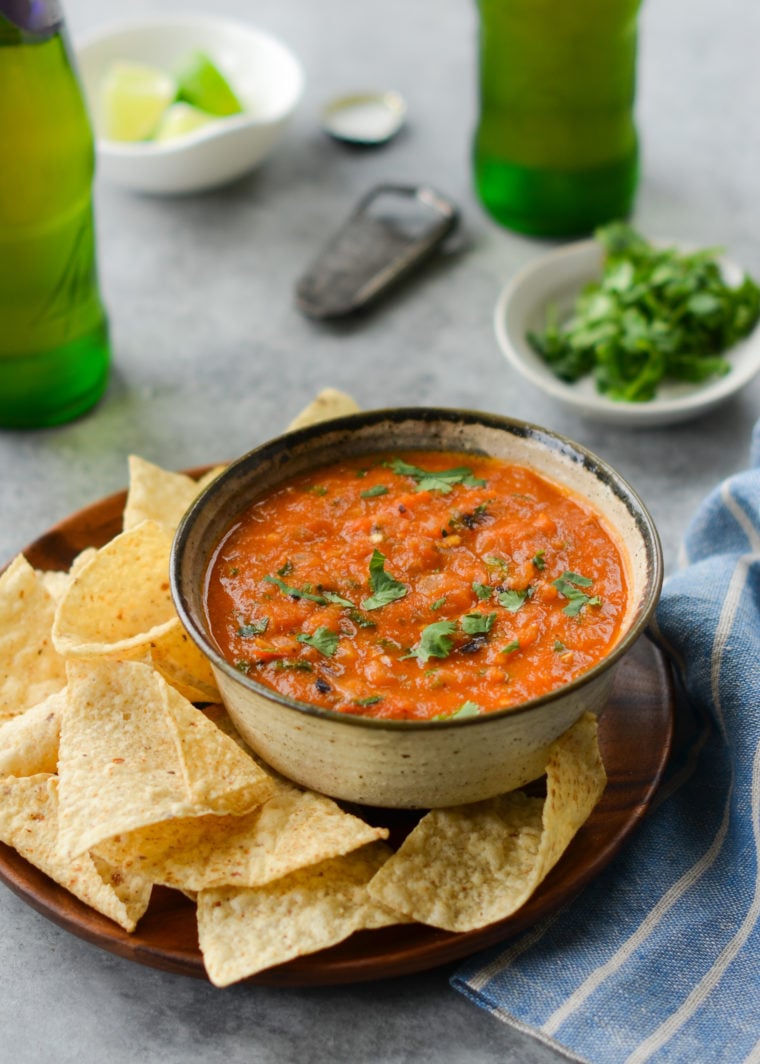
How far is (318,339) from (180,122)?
3.47 feet

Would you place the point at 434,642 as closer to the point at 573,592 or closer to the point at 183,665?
the point at 573,592

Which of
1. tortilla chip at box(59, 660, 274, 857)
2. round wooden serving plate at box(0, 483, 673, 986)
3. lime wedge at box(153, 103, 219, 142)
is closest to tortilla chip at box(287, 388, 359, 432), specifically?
tortilla chip at box(59, 660, 274, 857)

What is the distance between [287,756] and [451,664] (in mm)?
360

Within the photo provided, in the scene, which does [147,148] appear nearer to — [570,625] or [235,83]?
[235,83]

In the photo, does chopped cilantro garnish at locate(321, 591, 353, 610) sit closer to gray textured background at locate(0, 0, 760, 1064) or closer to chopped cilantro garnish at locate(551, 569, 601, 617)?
chopped cilantro garnish at locate(551, 569, 601, 617)

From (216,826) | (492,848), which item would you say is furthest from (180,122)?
(492,848)

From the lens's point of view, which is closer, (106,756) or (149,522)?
(106,756)

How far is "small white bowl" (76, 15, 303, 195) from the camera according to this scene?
14.7 feet

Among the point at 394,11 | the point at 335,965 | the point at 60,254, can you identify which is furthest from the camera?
the point at 394,11

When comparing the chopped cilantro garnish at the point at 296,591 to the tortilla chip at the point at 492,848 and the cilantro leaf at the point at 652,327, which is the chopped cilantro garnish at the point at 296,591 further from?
the cilantro leaf at the point at 652,327

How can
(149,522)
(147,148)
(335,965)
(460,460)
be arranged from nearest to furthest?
(335,965) < (149,522) < (460,460) < (147,148)

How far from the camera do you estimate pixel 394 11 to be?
621 centimetres

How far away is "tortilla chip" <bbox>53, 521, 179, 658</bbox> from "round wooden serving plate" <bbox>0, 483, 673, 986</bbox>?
1.59 ft

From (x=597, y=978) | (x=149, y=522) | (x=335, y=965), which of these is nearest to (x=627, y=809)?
(x=597, y=978)
